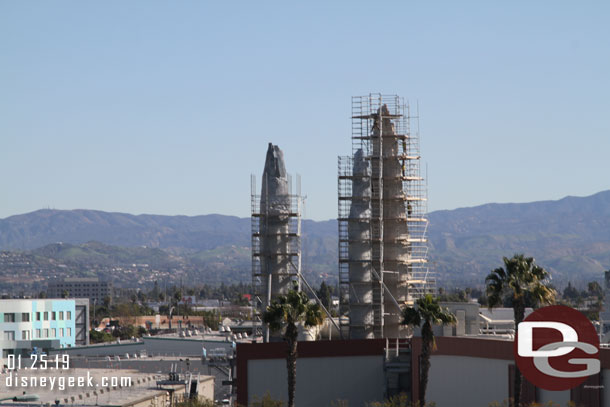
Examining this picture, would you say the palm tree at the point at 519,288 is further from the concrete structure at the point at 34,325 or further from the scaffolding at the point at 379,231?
the concrete structure at the point at 34,325

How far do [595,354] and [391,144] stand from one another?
3273 centimetres

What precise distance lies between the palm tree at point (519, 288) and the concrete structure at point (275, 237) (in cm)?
2949

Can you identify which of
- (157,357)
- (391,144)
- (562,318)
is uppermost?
(391,144)

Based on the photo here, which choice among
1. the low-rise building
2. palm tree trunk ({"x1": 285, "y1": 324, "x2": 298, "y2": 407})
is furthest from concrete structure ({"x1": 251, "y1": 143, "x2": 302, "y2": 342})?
the low-rise building

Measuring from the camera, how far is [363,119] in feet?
282

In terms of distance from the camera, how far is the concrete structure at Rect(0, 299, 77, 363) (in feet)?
421

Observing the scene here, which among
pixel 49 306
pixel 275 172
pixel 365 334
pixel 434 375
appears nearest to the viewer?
pixel 434 375

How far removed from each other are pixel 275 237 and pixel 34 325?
195 feet

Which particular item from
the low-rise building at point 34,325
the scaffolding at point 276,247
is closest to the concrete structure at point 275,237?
the scaffolding at point 276,247

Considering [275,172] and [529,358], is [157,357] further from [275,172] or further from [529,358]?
[529,358]

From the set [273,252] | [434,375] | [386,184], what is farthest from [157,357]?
[434,375]

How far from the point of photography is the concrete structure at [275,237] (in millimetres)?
85812

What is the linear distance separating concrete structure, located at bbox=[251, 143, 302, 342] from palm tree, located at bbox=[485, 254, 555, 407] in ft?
96.7

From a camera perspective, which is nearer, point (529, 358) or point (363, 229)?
point (529, 358)
